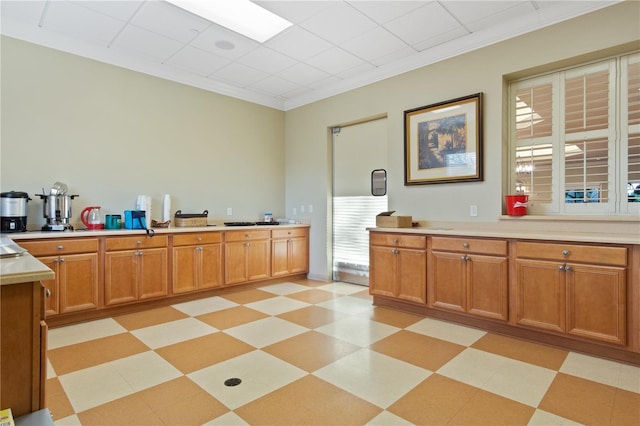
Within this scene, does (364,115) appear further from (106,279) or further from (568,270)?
(106,279)

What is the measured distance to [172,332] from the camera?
11.0 ft

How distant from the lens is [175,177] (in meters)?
4.91

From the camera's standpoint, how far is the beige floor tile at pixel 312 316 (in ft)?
11.8

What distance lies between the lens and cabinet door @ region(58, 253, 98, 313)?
3504 millimetres

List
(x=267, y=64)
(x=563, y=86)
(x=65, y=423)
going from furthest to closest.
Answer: (x=267, y=64) → (x=563, y=86) → (x=65, y=423)

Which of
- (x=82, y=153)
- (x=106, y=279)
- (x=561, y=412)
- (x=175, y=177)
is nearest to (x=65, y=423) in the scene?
(x=106, y=279)

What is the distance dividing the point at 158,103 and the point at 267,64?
154 centimetres

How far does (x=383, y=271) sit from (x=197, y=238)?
7.77 feet

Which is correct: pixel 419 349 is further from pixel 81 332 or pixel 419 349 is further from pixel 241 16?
pixel 241 16

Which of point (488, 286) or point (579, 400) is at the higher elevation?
point (488, 286)

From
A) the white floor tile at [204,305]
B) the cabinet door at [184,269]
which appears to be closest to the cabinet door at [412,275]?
the white floor tile at [204,305]

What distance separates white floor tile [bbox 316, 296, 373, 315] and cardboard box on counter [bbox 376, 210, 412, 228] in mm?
979

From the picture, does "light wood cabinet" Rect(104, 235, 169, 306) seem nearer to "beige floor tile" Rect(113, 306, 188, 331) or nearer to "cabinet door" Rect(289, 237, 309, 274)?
"beige floor tile" Rect(113, 306, 188, 331)

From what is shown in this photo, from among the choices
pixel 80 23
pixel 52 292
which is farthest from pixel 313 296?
pixel 80 23
